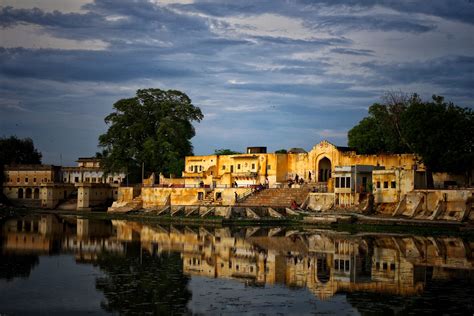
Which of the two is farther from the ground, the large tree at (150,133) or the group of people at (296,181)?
the large tree at (150,133)

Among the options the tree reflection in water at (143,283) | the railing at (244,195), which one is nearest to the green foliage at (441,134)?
the railing at (244,195)

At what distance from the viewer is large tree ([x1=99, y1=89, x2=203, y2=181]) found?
204 feet

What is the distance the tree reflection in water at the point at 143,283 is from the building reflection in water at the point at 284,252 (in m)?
0.78

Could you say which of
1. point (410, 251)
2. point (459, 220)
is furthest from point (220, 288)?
point (459, 220)

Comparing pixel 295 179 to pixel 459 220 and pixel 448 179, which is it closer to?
pixel 448 179

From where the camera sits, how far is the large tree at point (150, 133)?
62.1m

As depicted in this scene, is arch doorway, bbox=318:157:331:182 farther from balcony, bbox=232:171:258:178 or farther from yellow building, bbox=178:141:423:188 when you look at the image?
balcony, bbox=232:171:258:178

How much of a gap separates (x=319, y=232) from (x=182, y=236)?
26.4 ft

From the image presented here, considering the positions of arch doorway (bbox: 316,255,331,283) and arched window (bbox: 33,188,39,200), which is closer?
arch doorway (bbox: 316,255,331,283)

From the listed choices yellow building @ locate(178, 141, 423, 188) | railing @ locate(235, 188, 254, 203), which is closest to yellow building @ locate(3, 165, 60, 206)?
yellow building @ locate(178, 141, 423, 188)

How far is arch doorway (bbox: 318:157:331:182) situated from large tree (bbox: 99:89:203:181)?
45.6 ft

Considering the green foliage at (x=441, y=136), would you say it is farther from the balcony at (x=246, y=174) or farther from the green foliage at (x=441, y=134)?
the balcony at (x=246, y=174)

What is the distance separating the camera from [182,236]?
38.8 metres

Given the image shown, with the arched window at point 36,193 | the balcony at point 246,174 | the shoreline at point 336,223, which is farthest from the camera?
the arched window at point 36,193
